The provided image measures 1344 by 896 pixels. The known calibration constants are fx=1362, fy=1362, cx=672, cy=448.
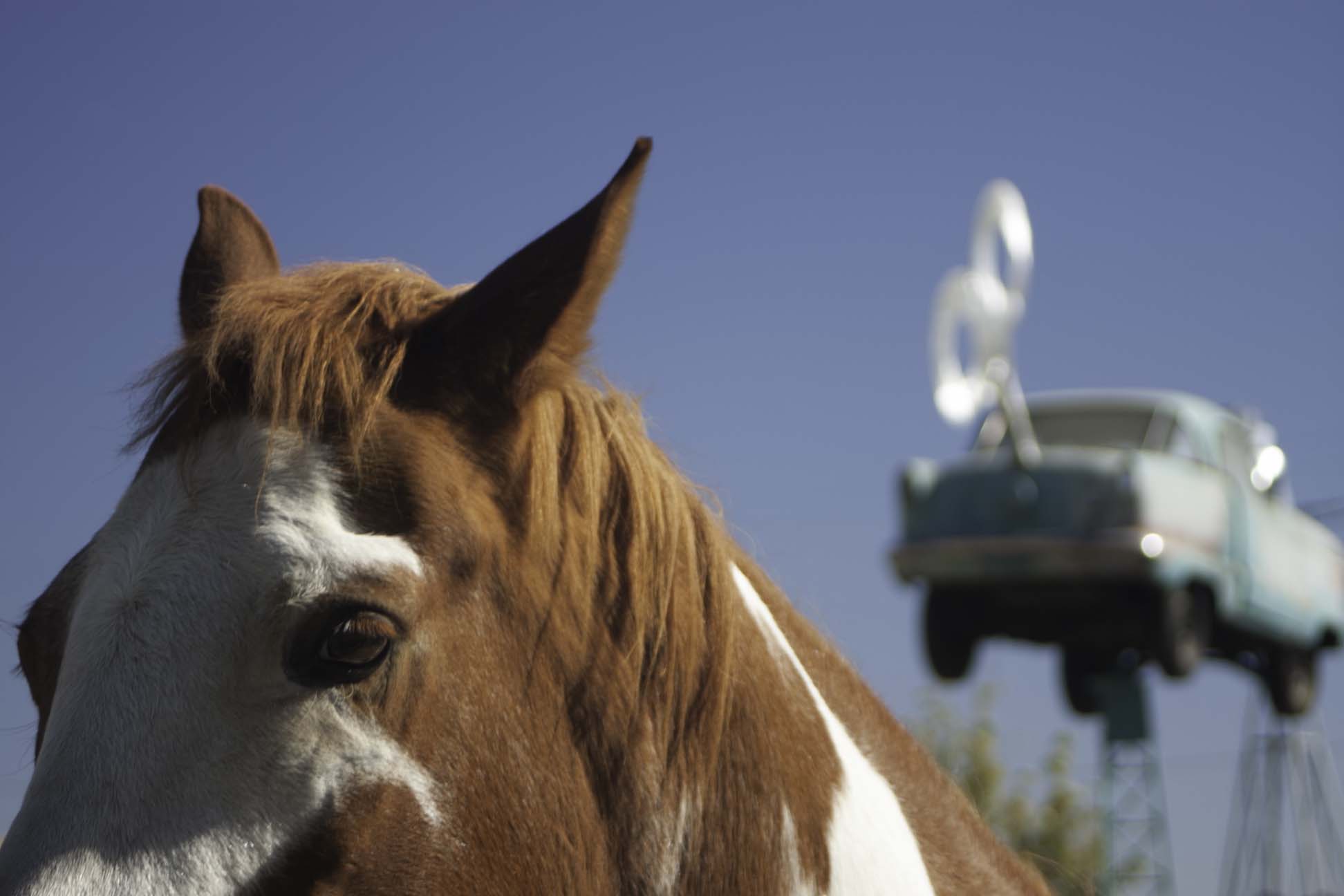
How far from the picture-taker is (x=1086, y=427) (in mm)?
13398

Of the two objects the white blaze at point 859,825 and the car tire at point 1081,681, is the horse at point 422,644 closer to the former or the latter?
the white blaze at point 859,825

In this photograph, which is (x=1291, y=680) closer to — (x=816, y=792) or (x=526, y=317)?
(x=816, y=792)

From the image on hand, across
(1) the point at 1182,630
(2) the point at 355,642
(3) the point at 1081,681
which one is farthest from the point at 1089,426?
(2) the point at 355,642

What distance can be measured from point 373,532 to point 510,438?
0.25 m

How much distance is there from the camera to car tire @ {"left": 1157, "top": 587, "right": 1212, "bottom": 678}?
1428cm

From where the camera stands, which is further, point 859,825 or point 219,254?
point 219,254

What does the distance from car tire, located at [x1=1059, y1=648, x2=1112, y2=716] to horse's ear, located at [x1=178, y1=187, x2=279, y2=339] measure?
1894 cm

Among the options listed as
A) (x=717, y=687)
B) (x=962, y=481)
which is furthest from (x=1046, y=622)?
(x=717, y=687)

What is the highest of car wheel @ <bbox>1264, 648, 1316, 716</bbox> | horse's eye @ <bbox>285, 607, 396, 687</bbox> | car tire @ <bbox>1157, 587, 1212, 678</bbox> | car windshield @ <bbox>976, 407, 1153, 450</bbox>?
horse's eye @ <bbox>285, 607, 396, 687</bbox>

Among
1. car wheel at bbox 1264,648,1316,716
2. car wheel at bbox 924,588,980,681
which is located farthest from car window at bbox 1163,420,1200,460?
car wheel at bbox 1264,648,1316,716

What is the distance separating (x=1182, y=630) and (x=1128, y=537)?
316cm

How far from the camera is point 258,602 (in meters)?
1.47

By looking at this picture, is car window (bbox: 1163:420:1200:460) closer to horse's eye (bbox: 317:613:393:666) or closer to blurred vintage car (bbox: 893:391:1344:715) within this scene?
blurred vintage car (bbox: 893:391:1344:715)

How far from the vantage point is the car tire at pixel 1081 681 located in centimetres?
1986
